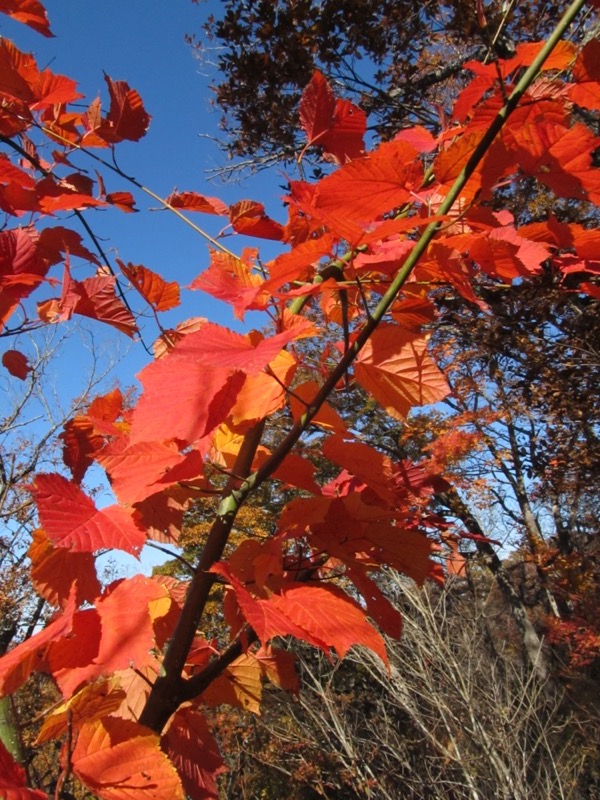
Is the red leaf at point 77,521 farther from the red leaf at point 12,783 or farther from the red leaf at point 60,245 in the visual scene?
the red leaf at point 60,245

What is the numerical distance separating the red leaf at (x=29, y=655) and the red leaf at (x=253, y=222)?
1.37 ft

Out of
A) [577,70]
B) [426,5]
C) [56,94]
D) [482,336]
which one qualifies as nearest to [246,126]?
[426,5]

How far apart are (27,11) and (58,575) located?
2.08 feet

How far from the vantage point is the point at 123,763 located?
37 cm

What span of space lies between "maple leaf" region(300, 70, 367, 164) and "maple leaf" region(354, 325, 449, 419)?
271 mm

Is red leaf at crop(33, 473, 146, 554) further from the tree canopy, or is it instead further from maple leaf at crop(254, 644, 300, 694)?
maple leaf at crop(254, 644, 300, 694)

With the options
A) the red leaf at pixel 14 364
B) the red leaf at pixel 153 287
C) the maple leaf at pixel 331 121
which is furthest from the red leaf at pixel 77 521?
the maple leaf at pixel 331 121

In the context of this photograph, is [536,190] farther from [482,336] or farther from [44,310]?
[44,310]

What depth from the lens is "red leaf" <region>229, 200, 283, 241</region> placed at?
0.57 m

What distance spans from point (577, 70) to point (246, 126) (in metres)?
3.91

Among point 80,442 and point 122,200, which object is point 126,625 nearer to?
point 80,442

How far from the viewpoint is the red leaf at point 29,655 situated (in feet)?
1.26

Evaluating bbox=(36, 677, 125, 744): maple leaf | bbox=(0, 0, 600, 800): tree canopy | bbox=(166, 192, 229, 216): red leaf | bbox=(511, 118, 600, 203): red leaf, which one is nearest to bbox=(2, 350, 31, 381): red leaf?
bbox=(0, 0, 600, 800): tree canopy

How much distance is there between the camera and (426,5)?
9.77ft
